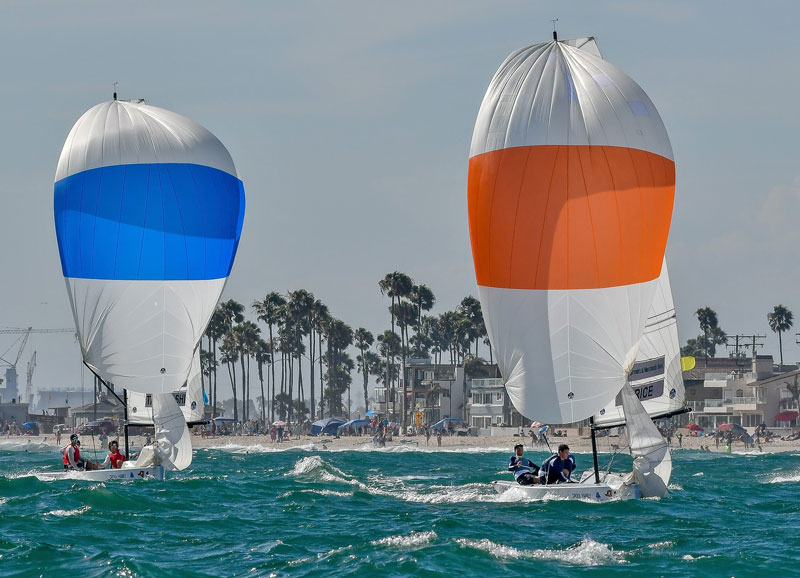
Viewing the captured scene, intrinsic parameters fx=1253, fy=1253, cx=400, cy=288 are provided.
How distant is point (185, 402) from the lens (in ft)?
140

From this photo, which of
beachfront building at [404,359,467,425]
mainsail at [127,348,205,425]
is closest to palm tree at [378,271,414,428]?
beachfront building at [404,359,467,425]

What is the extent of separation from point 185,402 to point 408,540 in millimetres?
18958

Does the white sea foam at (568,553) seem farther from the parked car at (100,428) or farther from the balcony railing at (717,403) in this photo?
the parked car at (100,428)

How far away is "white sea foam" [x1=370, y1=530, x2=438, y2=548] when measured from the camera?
2472cm

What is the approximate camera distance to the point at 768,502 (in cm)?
3522

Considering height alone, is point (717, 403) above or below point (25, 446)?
above

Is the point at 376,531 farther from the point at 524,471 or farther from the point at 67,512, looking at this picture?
the point at 67,512

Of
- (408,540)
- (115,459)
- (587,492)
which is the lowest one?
(408,540)

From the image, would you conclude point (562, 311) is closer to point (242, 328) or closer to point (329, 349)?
point (242, 328)

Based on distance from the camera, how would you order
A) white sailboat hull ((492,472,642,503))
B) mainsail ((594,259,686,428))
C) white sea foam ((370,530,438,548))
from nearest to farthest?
white sea foam ((370,530,438,548)), white sailboat hull ((492,472,642,503)), mainsail ((594,259,686,428))

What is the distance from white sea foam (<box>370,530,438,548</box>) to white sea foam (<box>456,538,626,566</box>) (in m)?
0.86

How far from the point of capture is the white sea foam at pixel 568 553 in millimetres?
22766

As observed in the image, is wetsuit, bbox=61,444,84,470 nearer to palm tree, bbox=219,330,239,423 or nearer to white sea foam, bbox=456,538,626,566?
white sea foam, bbox=456,538,626,566

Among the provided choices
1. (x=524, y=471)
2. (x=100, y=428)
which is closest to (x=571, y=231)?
(x=524, y=471)
